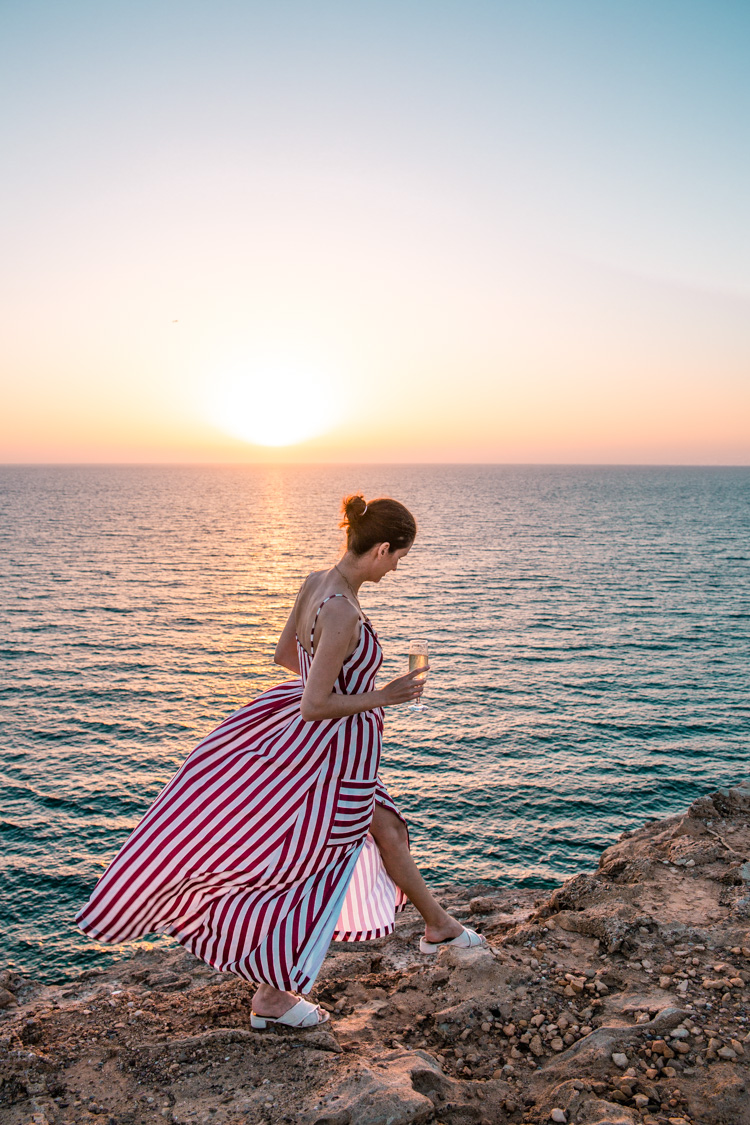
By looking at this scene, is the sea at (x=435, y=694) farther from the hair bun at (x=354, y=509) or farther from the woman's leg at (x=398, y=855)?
the woman's leg at (x=398, y=855)

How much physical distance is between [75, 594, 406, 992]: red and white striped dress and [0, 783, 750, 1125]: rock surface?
57 centimetres

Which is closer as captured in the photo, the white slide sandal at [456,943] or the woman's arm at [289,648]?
the woman's arm at [289,648]

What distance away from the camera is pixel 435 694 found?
26.2 m

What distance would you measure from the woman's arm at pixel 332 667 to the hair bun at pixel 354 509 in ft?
1.52

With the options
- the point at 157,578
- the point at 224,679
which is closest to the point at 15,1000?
the point at 224,679

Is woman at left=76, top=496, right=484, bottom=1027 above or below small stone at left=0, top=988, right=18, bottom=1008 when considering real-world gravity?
above

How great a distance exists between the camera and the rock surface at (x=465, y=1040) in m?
3.68

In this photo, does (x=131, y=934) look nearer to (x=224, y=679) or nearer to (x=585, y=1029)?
(x=585, y=1029)

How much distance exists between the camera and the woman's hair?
415 centimetres

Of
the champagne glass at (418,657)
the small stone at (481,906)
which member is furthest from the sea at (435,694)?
the small stone at (481,906)

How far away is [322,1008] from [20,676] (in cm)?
2562

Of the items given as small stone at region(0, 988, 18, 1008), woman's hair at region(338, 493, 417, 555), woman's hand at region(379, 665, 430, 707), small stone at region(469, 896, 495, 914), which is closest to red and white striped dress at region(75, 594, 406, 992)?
woman's hand at region(379, 665, 430, 707)

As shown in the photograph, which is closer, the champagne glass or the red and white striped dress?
the red and white striped dress

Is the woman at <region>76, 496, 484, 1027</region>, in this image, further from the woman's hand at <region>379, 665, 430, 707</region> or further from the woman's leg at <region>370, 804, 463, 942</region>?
the woman's leg at <region>370, 804, 463, 942</region>
